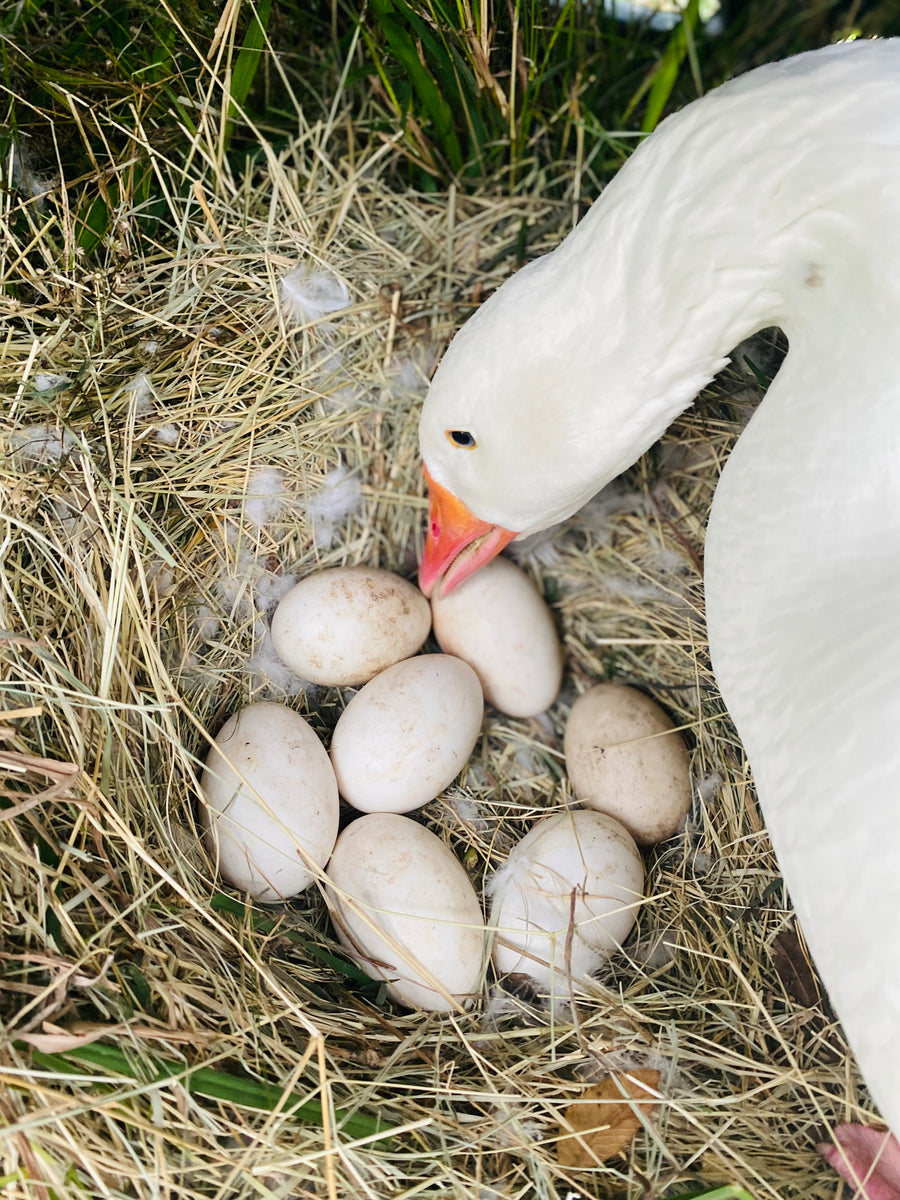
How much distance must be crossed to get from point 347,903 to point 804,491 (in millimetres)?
976

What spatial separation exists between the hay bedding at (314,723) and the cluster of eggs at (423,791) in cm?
6

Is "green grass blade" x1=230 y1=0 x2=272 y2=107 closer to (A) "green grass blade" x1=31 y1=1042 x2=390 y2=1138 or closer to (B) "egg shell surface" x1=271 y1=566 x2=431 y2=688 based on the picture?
(B) "egg shell surface" x1=271 y1=566 x2=431 y2=688

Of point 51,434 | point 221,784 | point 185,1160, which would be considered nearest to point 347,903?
point 221,784

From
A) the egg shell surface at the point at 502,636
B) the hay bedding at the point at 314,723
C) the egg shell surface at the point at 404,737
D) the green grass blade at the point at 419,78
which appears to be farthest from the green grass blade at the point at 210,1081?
the green grass blade at the point at 419,78

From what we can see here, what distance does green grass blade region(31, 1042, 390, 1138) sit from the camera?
4.00ft

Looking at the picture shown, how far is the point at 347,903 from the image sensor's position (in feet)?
5.14

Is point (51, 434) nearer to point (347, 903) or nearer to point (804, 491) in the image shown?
point (347, 903)

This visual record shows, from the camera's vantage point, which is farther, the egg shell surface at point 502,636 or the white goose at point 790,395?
the egg shell surface at point 502,636

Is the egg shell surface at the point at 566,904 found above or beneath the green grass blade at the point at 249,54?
beneath

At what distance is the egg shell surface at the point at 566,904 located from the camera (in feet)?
5.22

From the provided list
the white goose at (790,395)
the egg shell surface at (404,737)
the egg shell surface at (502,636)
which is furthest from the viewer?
the egg shell surface at (502,636)

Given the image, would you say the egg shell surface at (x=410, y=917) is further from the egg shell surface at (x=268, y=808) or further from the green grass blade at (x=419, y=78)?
the green grass blade at (x=419, y=78)

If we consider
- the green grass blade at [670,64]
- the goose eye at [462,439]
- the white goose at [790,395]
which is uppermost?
the green grass blade at [670,64]

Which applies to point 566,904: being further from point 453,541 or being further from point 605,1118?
point 453,541
